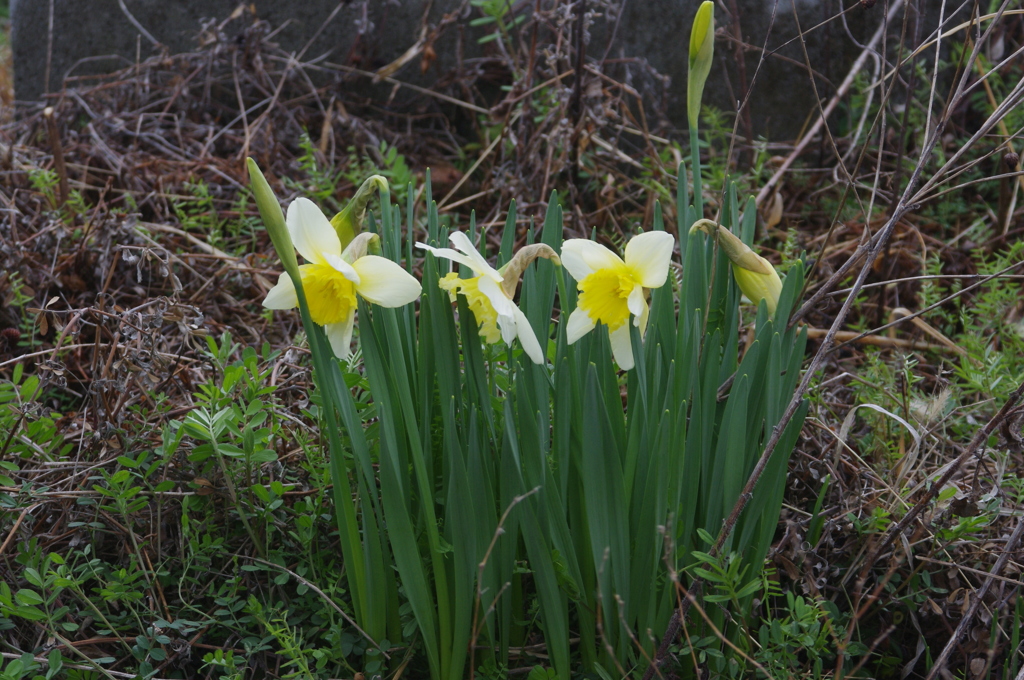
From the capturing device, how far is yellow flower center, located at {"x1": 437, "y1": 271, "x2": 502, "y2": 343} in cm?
106

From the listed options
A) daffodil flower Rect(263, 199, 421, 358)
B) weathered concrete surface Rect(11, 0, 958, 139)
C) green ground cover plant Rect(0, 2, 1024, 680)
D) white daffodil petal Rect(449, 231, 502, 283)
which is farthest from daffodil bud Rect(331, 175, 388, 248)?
weathered concrete surface Rect(11, 0, 958, 139)

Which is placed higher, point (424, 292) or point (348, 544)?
point (424, 292)

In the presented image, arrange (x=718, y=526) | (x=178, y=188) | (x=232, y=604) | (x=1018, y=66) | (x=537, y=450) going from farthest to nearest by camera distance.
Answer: (x=1018, y=66) → (x=178, y=188) → (x=232, y=604) → (x=718, y=526) → (x=537, y=450)

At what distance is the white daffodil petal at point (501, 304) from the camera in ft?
3.28

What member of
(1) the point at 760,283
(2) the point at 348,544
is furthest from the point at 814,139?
(2) the point at 348,544

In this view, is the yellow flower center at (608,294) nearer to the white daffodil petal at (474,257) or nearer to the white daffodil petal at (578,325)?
the white daffodil petal at (578,325)

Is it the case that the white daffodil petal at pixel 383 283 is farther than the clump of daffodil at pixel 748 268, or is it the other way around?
the clump of daffodil at pixel 748 268

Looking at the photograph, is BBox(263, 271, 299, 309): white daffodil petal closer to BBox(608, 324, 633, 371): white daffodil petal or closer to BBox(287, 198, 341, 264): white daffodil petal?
BBox(287, 198, 341, 264): white daffodil petal

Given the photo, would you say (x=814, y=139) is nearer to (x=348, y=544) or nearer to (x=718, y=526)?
(x=718, y=526)

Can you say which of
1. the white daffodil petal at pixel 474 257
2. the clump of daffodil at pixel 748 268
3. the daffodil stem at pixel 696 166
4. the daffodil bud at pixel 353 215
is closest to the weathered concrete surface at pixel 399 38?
the daffodil stem at pixel 696 166

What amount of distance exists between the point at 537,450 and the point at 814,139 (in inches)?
107

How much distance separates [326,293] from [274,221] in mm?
130

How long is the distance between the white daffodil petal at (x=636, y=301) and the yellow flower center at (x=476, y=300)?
7.4 inches

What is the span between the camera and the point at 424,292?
1196mm
